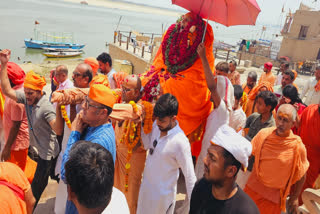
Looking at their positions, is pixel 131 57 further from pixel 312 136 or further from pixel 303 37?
pixel 303 37

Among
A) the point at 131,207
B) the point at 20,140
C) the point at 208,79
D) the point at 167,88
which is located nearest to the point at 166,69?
the point at 167,88

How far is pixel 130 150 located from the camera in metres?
2.87

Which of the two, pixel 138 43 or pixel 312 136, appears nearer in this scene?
pixel 312 136

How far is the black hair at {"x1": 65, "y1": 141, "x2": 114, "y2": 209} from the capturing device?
145 centimetres

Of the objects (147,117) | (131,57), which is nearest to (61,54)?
(131,57)

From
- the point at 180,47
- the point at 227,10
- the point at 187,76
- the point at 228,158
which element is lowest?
the point at 228,158

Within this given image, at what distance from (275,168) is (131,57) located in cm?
1316

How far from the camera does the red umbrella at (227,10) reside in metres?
3.04

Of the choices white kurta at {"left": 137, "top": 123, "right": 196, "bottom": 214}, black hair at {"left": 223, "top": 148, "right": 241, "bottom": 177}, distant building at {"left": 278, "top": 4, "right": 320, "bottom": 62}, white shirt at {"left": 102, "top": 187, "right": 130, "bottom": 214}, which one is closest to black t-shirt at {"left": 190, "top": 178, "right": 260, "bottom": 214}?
black hair at {"left": 223, "top": 148, "right": 241, "bottom": 177}

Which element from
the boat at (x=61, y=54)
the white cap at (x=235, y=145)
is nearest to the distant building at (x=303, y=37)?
the boat at (x=61, y=54)

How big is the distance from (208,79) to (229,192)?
1.49m

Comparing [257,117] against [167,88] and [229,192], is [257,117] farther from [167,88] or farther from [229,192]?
[229,192]

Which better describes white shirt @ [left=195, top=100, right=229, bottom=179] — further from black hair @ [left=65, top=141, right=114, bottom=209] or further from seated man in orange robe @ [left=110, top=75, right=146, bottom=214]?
black hair @ [left=65, top=141, right=114, bottom=209]

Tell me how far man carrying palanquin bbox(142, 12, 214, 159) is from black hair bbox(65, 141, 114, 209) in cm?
184
